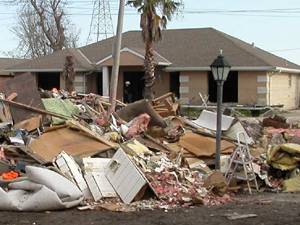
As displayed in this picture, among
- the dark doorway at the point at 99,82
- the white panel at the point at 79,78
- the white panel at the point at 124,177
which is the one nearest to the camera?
the white panel at the point at 124,177

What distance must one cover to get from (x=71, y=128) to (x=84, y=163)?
181cm

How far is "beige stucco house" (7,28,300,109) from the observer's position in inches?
1431

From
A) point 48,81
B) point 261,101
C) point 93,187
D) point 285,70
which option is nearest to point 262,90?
point 261,101

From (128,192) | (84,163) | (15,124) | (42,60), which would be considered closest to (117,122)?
(15,124)

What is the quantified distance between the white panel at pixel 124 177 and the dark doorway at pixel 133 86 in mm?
28753

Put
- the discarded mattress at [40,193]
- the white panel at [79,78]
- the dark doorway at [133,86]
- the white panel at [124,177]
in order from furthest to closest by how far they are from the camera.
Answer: the dark doorway at [133,86] < the white panel at [79,78] < the white panel at [124,177] < the discarded mattress at [40,193]

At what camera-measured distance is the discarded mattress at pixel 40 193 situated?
980 centimetres

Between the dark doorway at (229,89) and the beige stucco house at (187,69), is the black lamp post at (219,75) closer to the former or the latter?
the beige stucco house at (187,69)

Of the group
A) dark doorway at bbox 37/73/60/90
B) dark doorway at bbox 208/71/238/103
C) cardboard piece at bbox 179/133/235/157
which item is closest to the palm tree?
dark doorway at bbox 208/71/238/103

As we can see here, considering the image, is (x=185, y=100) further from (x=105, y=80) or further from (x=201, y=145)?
(x=201, y=145)

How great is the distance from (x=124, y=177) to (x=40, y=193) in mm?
1677

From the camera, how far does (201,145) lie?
14367mm

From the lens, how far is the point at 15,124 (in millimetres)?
14445

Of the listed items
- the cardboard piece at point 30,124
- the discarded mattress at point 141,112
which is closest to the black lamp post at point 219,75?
the discarded mattress at point 141,112
